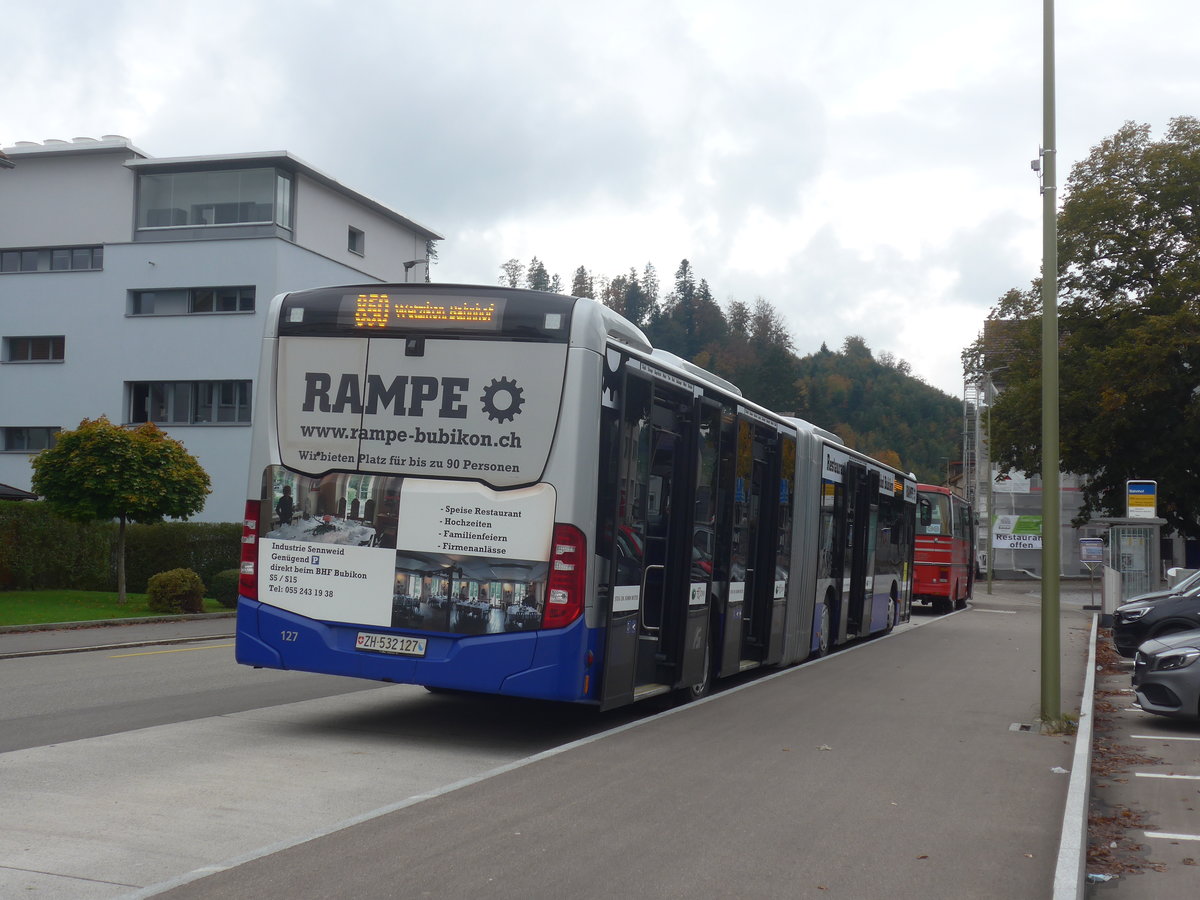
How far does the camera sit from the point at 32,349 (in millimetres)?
45031

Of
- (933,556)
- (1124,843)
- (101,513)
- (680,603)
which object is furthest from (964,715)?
(933,556)

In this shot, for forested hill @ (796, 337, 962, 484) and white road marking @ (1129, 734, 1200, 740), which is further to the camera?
forested hill @ (796, 337, 962, 484)

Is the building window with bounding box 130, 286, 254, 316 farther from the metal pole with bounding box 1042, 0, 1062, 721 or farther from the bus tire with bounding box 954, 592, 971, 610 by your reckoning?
the metal pole with bounding box 1042, 0, 1062, 721

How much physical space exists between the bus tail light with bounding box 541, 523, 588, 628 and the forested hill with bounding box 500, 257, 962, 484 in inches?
3150

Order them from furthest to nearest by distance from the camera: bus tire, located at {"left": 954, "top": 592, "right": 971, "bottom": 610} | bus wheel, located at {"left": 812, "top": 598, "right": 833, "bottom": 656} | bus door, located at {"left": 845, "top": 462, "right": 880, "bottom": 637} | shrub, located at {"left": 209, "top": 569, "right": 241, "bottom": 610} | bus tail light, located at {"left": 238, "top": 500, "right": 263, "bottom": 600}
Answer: bus tire, located at {"left": 954, "top": 592, "right": 971, "bottom": 610} < shrub, located at {"left": 209, "top": 569, "right": 241, "bottom": 610} < bus door, located at {"left": 845, "top": 462, "right": 880, "bottom": 637} < bus wheel, located at {"left": 812, "top": 598, "right": 833, "bottom": 656} < bus tail light, located at {"left": 238, "top": 500, "right": 263, "bottom": 600}

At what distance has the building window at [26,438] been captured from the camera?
4450 centimetres

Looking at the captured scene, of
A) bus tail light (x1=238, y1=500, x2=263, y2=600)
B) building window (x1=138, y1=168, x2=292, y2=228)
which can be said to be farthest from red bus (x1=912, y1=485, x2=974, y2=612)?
bus tail light (x1=238, y1=500, x2=263, y2=600)

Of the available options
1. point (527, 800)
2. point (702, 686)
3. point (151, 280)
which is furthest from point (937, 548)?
point (527, 800)

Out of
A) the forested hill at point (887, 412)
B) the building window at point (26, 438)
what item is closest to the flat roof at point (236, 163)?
the building window at point (26, 438)

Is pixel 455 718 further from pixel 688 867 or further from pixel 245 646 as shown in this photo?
pixel 688 867

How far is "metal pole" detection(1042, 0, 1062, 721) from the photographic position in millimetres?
11586

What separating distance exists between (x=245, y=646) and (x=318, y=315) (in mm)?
2584

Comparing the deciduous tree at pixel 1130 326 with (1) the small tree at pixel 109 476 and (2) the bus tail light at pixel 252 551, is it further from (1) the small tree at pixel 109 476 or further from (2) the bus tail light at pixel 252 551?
(2) the bus tail light at pixel 252 551

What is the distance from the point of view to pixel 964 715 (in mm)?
12430
